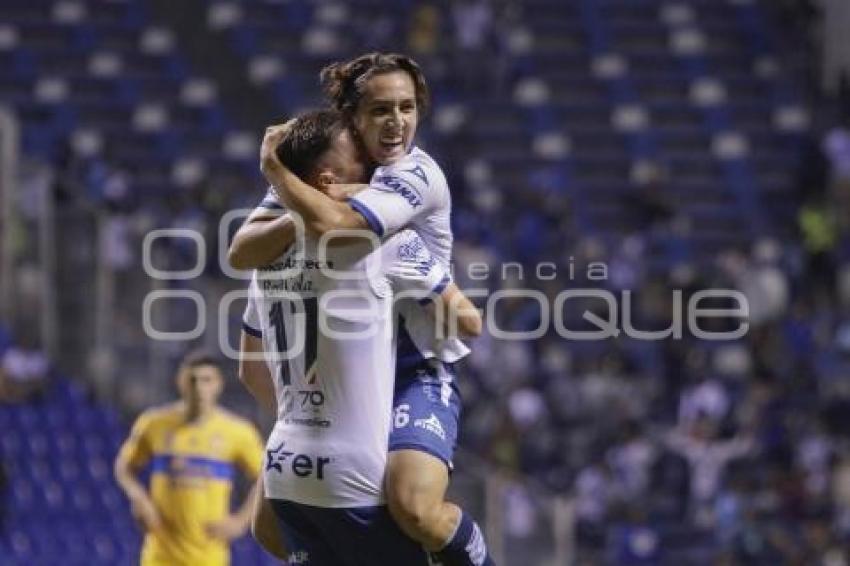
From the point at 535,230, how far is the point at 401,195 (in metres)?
12.7

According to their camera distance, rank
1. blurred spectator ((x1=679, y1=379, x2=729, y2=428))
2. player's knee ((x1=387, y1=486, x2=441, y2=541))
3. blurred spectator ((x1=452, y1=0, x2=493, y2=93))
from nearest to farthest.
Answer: player's knee ((x1=387, y1=486, x2=441, y2=541)), blurred spectator ((x1=679, y1=379, x2=729, y2=428)), blurred spectator ((x1=452, y1=0, x2=493, y2=93))

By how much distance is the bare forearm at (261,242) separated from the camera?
6.17 metres

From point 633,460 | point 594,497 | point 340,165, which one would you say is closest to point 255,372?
point 340,165

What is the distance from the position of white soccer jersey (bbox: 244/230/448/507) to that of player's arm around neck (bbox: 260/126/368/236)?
14cm

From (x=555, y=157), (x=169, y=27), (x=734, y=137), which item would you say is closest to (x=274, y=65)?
(x=169, y=27)

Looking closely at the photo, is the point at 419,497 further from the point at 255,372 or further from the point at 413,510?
the point at 255,372

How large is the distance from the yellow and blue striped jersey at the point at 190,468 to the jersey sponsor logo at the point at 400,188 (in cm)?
423

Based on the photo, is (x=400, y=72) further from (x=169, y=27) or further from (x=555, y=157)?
(x=169, y=27)

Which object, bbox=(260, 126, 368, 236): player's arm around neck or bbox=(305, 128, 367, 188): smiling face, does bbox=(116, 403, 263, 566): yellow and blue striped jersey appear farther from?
bbox=(260, 126, 368, 236): player's arm around neck

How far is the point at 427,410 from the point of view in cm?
630

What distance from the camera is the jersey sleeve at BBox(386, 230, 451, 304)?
6270 millimetres

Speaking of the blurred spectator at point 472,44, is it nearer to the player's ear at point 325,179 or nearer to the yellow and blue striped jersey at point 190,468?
the yellow and blue striped jersey at point 190,468

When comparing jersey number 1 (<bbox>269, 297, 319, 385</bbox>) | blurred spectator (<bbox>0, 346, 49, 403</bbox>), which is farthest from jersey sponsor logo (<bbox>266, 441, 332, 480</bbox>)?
blurred spectator (<bbox>0, 346, 49, 403</bbox>)

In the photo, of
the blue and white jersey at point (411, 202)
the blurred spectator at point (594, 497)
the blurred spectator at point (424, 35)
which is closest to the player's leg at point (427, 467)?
the blue and white jersey at point (411, 202)
